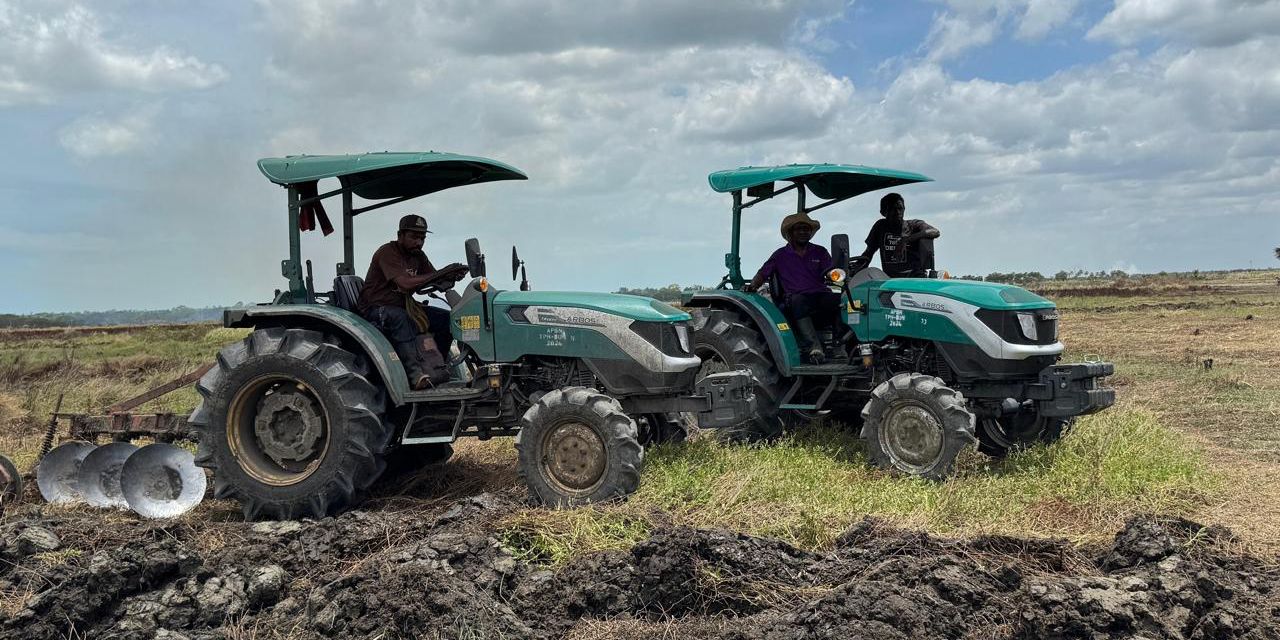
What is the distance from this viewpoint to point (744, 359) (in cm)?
892

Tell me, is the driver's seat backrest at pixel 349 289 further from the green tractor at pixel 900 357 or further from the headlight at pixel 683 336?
the green tractor at pixel 900 357

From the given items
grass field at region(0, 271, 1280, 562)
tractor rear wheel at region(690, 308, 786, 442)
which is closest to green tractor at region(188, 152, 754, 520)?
grass field at region(0, 271, 1280, 562)

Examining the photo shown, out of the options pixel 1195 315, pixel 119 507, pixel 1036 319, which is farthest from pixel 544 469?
pixel 1195 315

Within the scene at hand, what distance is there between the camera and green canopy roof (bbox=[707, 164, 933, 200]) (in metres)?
8.88

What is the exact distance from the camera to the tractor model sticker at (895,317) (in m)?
8.49

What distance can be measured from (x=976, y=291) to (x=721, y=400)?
2537 mm

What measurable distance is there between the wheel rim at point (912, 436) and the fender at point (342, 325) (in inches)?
142

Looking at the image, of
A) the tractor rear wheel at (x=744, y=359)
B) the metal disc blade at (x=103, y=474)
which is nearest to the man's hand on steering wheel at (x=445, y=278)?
the tractor rear wheel at (x=744, y=359)

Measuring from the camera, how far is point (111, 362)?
2075cm

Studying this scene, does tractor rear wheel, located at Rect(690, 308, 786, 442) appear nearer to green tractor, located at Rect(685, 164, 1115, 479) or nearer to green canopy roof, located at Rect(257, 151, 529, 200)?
green tractor, located at Rect(685, 164, 1115, 479)

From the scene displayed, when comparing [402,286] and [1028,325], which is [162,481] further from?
[1028,325]

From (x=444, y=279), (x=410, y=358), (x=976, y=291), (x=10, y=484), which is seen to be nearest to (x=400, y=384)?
(x=410, y=358)

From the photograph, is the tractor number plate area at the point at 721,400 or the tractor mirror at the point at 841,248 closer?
the tractor number plate area at the point at 721,400

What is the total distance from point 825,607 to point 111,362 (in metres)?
19.7
